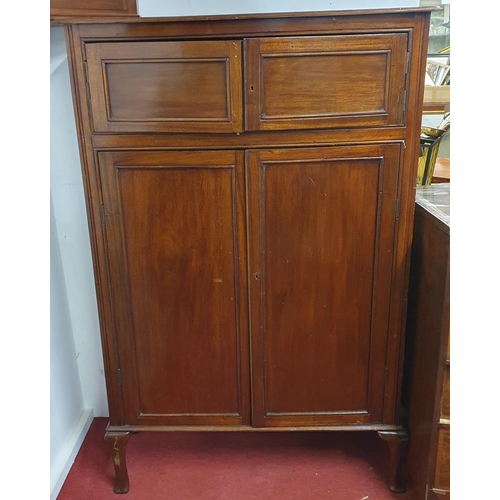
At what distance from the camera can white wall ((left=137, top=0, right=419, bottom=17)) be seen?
53.4 inches

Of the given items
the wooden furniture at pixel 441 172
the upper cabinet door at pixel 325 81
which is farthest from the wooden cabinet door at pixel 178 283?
the wooden furniture at pixel 441 172

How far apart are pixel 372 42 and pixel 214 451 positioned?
1424 mm

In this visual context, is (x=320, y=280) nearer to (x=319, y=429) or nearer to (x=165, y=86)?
(x=319, y=429)

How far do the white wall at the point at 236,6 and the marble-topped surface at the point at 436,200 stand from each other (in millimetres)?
586

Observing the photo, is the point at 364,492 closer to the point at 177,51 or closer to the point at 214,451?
the point at 214,451

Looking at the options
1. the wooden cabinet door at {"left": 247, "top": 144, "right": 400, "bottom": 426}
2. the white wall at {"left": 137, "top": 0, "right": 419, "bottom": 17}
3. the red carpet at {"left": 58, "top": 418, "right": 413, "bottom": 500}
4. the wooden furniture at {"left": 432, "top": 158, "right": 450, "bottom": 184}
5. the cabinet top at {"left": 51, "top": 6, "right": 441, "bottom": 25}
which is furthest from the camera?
the wooden furniture at {"left": 432, "top": 158, "right": 450, "bottom": 184}

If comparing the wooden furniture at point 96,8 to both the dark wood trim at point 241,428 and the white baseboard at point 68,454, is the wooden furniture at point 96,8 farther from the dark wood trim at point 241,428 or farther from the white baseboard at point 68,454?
the white baseboard at point 68,454

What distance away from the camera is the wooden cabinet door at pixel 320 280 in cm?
120

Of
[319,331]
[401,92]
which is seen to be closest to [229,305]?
[319,331]

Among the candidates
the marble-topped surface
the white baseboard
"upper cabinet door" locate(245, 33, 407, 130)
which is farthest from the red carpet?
"upper cabinet door" locate(245, 33, 407, 130)

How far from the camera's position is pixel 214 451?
164 cm

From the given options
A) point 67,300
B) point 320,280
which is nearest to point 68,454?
point 67,300

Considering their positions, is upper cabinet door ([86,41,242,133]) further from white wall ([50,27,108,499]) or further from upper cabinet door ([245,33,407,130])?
white wall ([50,27,108,499])

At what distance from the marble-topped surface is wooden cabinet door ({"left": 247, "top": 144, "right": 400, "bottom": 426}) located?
0.13 m
